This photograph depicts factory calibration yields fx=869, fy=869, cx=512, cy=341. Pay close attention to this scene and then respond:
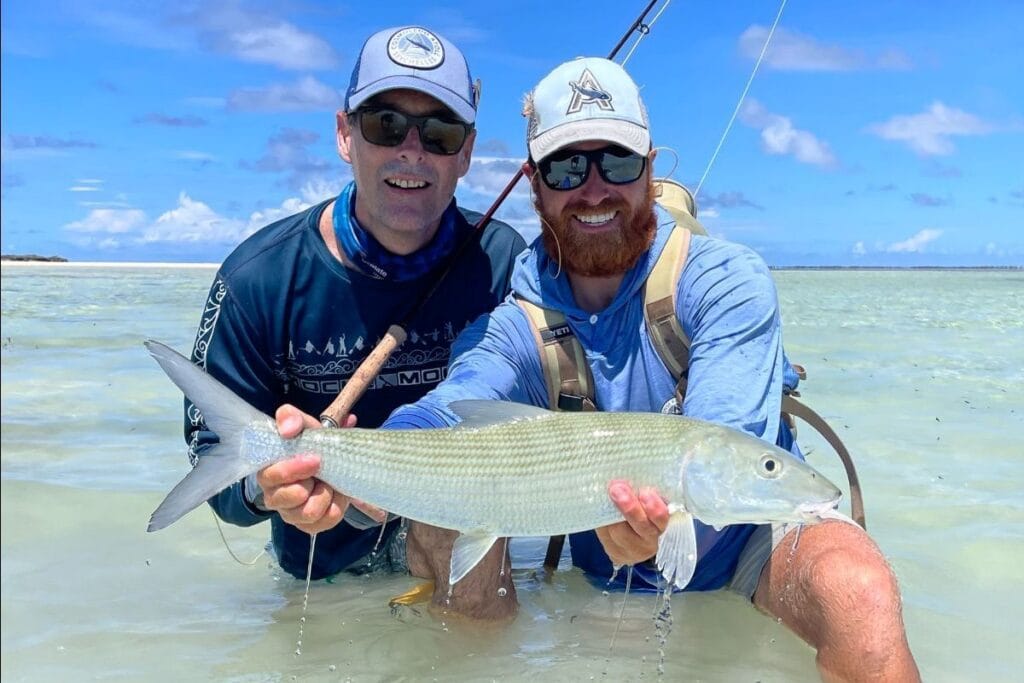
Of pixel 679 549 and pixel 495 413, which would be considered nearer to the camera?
pixel 679 549

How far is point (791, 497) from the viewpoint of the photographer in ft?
8.50

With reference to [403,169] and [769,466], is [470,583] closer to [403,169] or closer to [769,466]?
[769,466]

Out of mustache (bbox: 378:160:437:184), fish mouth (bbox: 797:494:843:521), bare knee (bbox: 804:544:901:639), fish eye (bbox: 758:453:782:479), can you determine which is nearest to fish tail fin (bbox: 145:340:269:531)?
mustache (bbox: 378:160:437:184)

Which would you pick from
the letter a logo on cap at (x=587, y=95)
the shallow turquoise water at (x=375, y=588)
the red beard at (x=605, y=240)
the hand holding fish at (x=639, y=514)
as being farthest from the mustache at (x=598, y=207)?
the shallow turquoise water at (x=375, y=588)

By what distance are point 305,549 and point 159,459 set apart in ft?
8.81

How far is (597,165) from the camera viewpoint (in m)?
3.67

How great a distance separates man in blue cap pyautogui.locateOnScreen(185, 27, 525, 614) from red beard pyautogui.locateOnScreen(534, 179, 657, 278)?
64 centimetres

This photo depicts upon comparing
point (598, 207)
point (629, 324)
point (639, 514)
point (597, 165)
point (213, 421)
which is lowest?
point (639, 514)

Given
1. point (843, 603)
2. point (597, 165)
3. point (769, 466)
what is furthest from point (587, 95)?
point (843, 603)

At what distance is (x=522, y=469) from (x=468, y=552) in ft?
1.10

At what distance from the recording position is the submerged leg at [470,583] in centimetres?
358

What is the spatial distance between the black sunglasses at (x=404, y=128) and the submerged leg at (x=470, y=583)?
5.64 feet

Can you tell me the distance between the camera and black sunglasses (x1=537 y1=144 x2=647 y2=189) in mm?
3654

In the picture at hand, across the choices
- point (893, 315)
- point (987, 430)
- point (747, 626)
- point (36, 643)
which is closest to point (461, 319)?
point (747, 626)
